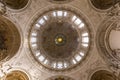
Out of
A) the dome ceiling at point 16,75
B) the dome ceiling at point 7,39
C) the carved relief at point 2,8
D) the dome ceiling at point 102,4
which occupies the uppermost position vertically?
the dome ceiling at point 102,4

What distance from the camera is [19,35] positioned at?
64.5 ft

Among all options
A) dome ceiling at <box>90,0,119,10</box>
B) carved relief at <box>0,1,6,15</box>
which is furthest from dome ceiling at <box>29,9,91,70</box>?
carved relief at <box>0,1,6,15</box>

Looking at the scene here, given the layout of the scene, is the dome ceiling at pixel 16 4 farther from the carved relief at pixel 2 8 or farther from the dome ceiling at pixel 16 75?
the dome ceiling at pixel 16 75

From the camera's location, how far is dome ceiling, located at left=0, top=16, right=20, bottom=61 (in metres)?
18.3

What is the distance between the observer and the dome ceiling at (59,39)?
21.3 metres

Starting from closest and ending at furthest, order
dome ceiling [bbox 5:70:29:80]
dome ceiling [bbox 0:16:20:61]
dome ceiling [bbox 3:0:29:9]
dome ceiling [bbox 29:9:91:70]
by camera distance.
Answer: dome ceiling [bbox 0:16:20:61]
dome ceiling [bbox 3:0:29:9]
dome ceiling [bbox 5:70:29:80]
dome ceiling [bbox 29:9:91:70]

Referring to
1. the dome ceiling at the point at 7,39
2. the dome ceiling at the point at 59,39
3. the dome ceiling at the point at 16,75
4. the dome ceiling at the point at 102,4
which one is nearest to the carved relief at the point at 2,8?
the dome ceiling at the point at 7,39

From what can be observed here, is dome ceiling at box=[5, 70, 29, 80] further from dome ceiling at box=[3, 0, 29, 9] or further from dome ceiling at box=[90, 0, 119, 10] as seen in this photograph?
dome ceiling at box=[90, 0, 119, 10]

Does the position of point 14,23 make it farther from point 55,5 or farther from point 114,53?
point 114,53

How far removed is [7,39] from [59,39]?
22.3 ft

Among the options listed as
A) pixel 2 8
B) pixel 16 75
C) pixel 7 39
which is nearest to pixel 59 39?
pixel 16 75

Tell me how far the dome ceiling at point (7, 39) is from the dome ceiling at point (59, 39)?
6.09 feet

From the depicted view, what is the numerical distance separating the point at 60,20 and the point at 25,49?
490 cm

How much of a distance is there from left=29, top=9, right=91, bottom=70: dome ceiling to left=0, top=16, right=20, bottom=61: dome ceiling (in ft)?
6.09
